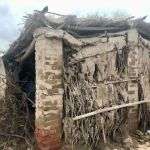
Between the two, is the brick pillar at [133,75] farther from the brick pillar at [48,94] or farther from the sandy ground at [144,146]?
the brick pillar at [48,94]

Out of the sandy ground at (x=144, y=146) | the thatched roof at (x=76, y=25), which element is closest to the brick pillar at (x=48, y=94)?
the thatched roof at (x=76, y=25)

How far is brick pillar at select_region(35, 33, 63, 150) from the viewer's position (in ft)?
28.2

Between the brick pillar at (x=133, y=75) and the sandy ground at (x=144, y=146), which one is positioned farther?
the brick pillar at (x=133, y=75)

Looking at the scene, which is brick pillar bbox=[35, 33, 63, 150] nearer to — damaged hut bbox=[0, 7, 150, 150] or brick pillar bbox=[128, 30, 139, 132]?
damaged hut bbox=[0, 7, 150, 150]

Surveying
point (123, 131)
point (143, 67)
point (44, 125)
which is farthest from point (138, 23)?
point (44, 125)

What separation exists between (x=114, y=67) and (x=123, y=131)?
1684 millimetres

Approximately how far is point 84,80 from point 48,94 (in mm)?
1109

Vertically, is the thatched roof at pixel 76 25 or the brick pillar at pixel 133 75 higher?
the thatched roof at pixel 76 25

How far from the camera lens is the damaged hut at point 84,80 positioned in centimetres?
874

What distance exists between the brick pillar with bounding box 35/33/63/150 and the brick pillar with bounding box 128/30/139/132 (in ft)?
7.15

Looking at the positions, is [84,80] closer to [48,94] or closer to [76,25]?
[48,94]

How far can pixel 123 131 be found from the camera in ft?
31.6

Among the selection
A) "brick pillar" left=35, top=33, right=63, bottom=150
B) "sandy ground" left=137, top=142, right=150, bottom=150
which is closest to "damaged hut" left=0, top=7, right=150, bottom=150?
"brick pillar" left=35, top=33, right=63, bottom=150

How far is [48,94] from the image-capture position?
342 inches
